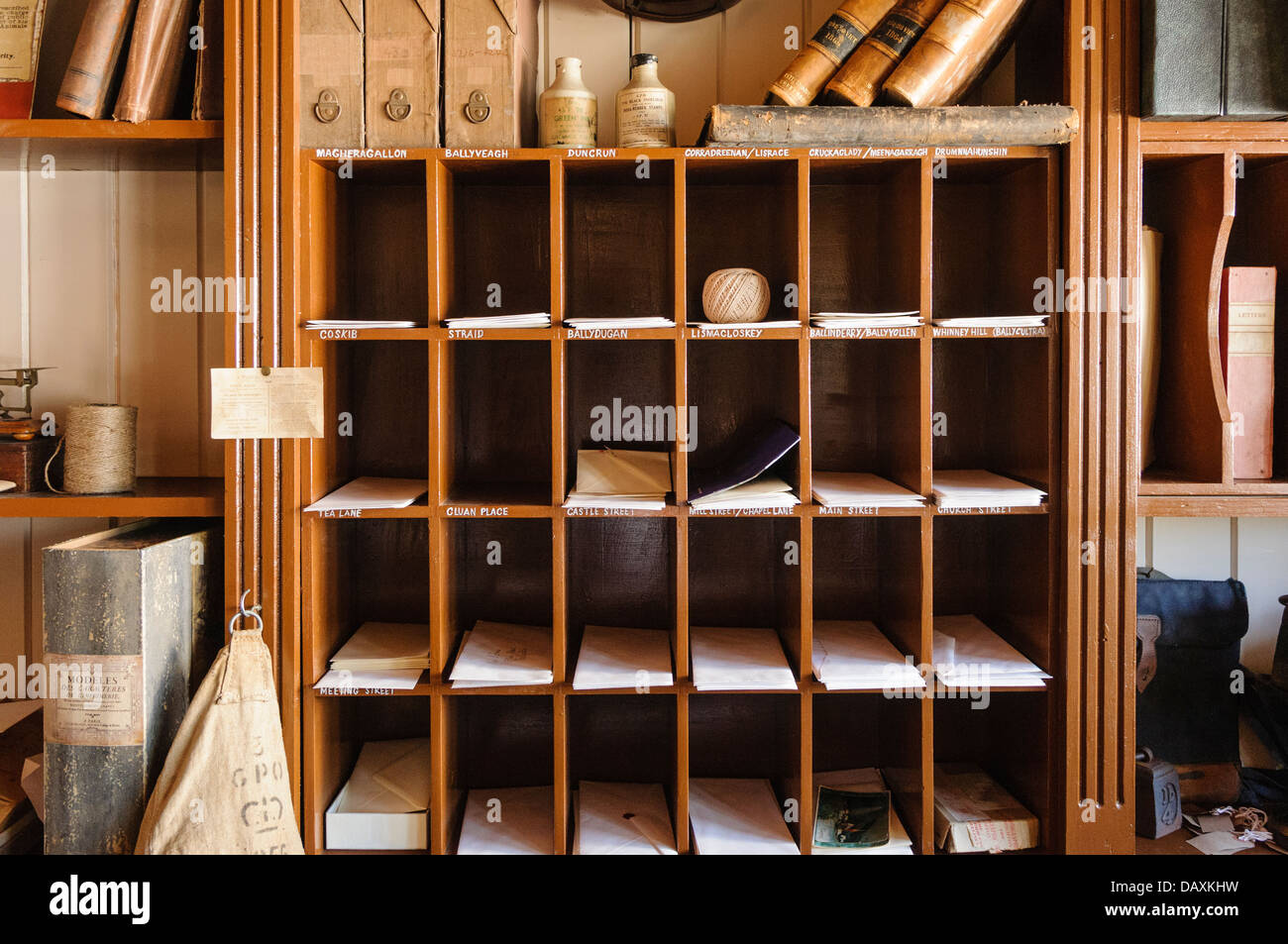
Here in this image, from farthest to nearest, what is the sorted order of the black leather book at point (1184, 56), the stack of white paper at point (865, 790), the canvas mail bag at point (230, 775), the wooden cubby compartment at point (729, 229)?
the wooden cubby compartment at point (729, 229)
the stack of white paper at point (865, 790)
the black leather book at point (1184, 56)
the canvas mail bag at point (230, 775)

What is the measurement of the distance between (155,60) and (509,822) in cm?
167

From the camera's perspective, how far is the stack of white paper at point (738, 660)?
5.36ft

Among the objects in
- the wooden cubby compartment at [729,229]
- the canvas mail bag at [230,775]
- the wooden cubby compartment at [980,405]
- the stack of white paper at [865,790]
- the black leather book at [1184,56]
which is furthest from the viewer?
the wooden cubby compartment at [729,229]

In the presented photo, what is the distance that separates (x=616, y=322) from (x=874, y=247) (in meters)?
0.72

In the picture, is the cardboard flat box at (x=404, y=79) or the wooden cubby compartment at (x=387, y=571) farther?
the wooden cubby compartment at (x=387, y=571)

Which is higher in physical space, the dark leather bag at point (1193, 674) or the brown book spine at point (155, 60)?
the brown book spine at point (155, 60)

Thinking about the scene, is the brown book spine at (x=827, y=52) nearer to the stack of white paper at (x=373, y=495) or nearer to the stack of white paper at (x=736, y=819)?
the stack of white paper at (x=373, y=495)

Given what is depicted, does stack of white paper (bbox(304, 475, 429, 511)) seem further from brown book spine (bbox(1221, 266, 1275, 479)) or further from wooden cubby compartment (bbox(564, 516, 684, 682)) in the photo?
brown book spine (bbox(1221, 266, 1275, 479))

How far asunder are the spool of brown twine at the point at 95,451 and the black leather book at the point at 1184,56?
2.09 metres

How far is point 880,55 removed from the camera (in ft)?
5.42

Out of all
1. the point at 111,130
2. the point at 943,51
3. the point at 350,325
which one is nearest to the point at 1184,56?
the point at 943,51

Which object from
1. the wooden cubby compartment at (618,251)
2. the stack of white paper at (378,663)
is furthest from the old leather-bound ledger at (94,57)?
the stack of white paper at (378,663)

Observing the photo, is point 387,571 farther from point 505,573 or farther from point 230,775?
point 230,775
